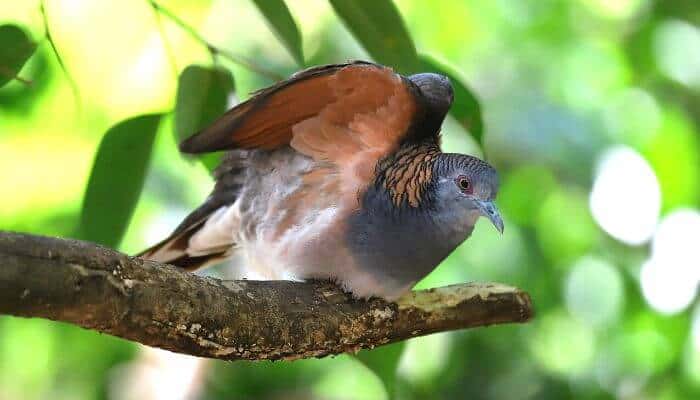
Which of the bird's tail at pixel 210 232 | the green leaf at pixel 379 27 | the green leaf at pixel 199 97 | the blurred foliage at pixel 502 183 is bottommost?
the blurred foliage at pixel 502 183

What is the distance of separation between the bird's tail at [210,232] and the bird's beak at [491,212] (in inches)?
32.9

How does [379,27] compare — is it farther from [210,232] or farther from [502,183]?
[502,183]

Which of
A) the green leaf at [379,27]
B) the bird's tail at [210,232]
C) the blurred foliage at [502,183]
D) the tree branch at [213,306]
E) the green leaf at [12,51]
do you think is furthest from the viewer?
the blurred foliage at [502,183]

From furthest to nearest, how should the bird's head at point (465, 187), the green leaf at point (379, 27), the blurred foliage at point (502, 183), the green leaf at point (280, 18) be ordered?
the blurred foliage at point (502, 183), the bird's head at point (465, 187), the green leaf at point (379, 27), the green leaf at point (280, 18)

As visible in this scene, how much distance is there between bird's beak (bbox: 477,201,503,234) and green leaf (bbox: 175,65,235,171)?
2.50ft

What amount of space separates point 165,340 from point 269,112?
914mm

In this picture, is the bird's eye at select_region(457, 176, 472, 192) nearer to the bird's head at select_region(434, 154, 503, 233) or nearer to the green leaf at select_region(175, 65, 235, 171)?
the bird's head at select_region(434, 154, 503, 233)

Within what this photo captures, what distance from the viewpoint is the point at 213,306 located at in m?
→ 1.95

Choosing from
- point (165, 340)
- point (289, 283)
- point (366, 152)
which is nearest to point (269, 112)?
point (366, 152)

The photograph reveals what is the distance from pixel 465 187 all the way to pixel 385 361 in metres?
0.56

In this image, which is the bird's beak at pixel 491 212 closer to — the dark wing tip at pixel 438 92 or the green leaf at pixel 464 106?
the green leaf at pixel 464 106

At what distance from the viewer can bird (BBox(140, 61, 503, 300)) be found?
8.23 ft

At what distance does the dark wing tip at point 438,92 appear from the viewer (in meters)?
2.58

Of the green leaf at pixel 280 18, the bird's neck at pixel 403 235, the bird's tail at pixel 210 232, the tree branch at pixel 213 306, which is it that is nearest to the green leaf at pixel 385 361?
the tree branch at pixel 213 306
